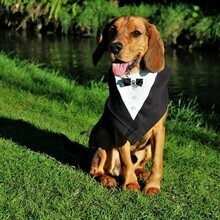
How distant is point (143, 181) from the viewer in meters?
5.32

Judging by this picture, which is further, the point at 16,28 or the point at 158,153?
the point at 16,28

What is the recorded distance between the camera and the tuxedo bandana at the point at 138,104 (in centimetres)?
490

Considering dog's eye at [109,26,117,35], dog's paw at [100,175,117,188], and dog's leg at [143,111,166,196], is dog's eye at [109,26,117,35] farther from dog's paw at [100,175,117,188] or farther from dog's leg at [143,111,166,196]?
Result: dog's paw at [100,175,117,188]

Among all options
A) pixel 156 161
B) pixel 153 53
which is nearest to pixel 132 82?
pixel 153 53

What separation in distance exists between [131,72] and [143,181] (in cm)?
108

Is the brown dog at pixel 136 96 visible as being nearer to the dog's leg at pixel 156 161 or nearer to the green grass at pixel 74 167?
the dog's leg at pixel 156 161

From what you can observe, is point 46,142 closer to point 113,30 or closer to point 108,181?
point 108,181

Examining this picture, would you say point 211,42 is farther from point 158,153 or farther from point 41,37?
point 158,153

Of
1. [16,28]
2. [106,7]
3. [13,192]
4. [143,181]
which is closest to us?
[13,192]

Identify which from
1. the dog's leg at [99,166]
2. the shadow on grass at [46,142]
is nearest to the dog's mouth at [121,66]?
the dog's leg at [99,166]

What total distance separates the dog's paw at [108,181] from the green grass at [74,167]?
7cm

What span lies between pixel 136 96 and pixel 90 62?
11078 millimetres

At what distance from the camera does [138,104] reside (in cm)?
494

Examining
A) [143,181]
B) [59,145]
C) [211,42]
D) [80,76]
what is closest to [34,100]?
[59,145]
